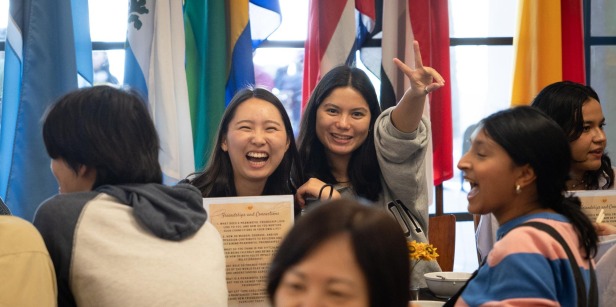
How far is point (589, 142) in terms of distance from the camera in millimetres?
2887

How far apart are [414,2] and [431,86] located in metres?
1.83

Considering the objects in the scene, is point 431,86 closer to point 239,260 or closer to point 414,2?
point 239,260

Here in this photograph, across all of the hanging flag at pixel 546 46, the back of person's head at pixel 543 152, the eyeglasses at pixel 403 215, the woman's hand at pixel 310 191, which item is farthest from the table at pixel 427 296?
the hanging flag at pixel 546 46

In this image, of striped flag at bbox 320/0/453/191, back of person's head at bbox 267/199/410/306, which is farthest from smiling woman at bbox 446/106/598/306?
striped flag at bbox 320/0/453/191

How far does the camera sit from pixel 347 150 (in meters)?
2.89

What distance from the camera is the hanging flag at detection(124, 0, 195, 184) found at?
4.19 m

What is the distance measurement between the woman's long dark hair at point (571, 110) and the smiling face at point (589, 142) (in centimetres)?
2

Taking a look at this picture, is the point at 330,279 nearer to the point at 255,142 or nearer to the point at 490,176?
the point at 490,176

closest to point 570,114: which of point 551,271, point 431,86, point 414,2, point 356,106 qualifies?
point 431,86

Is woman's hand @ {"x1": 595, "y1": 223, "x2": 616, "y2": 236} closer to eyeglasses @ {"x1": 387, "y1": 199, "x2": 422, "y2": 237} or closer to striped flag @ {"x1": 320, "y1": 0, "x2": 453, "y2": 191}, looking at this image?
eyeglasses @ {"x1": 387, "y1": 199, "x2": 422, "y2": 237}

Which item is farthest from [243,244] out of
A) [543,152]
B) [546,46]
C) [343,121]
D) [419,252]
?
[546,46]

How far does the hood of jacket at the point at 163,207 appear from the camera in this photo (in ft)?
5.93

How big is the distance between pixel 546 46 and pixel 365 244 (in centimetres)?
367

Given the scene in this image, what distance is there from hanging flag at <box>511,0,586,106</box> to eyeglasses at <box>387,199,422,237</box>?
6.20 ft
